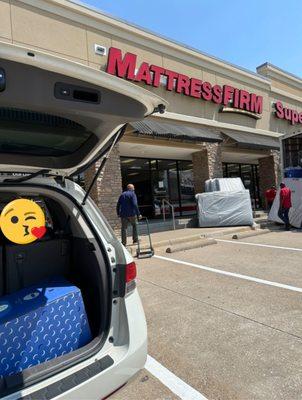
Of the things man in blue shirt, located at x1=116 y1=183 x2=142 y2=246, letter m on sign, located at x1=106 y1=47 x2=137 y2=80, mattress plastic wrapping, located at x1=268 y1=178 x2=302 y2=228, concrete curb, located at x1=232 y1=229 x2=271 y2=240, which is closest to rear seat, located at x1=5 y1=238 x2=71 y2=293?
man in blue shirt, located at x1=116 y1=183 x2=142 y2=246

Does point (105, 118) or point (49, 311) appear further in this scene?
point (49, 311)

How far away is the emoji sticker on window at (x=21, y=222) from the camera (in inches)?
93.4

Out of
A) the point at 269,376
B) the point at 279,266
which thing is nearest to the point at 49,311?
the point at 269,376

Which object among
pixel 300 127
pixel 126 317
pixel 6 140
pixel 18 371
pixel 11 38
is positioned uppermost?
pixel 11 38

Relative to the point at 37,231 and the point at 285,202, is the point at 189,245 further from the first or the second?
the point at 37,231

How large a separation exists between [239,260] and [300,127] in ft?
53.9

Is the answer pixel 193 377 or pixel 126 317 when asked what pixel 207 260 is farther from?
pixel 126 317

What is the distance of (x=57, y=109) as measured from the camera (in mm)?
2100

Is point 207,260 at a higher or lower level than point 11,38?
lower

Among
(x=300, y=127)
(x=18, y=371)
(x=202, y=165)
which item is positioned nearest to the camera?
(x=18, y=371)

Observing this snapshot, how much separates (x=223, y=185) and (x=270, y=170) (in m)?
6.18

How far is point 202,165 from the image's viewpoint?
16.0 metres

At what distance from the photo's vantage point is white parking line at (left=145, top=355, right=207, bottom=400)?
2980 mm

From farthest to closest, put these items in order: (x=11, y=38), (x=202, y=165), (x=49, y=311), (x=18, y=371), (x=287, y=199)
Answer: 1. (x=202, y=165)
2. (x=287, y=199)
3. (x=11, y=38)
4. (x=49, y=311)
5. (x=18, y=371)
